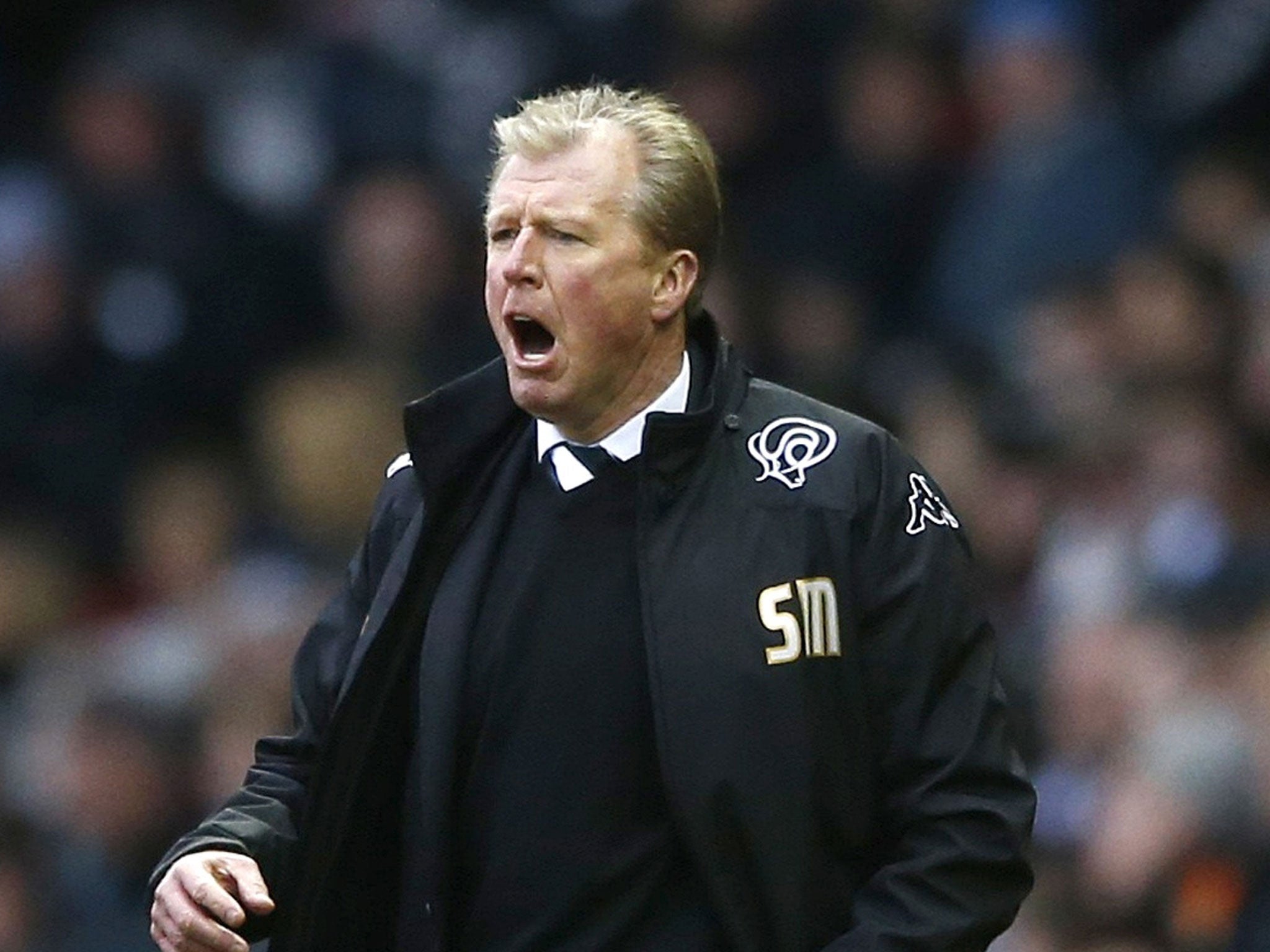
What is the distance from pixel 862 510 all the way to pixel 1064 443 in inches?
136

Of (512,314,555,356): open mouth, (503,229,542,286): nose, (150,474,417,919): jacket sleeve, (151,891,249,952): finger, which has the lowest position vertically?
(151,891,249,952): finger

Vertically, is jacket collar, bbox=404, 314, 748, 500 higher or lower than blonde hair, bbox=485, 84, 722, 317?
lower

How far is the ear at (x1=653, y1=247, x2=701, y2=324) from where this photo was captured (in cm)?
381

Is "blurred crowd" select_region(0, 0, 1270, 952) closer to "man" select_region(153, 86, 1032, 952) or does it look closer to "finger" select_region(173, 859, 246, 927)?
"man" select_region(153, 86, 1032, 952)

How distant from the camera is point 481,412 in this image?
12.8ft

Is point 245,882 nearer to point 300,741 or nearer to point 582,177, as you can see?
point 300,741

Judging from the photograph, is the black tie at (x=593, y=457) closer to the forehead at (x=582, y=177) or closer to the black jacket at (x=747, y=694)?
the black jacket at (x=747, y=694)

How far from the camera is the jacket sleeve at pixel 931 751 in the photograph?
11.7ft

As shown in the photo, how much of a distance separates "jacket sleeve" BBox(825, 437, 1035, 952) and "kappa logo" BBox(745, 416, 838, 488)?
77 mm

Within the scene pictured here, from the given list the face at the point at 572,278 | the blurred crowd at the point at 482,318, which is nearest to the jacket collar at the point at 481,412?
the face at the point at 572,278

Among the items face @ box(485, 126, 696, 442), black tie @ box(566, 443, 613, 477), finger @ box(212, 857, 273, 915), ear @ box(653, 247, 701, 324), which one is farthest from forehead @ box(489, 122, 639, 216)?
finger @ box(212, 857, 273, 915)

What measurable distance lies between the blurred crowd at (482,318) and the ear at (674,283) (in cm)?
245

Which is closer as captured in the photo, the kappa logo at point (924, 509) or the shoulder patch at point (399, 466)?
the kappa logo at point (924, 509)

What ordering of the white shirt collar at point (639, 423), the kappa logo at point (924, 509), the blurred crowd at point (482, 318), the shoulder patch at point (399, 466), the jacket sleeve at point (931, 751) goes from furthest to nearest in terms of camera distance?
1. the blurred crowd at point (482, 318)
2. the shoulder patch at point (399, 466)
3. the white shirt collar at point (639, 423)
4. the kappa logo at point (924, 509)
5. the jacket sleeve at point (931, 751)
